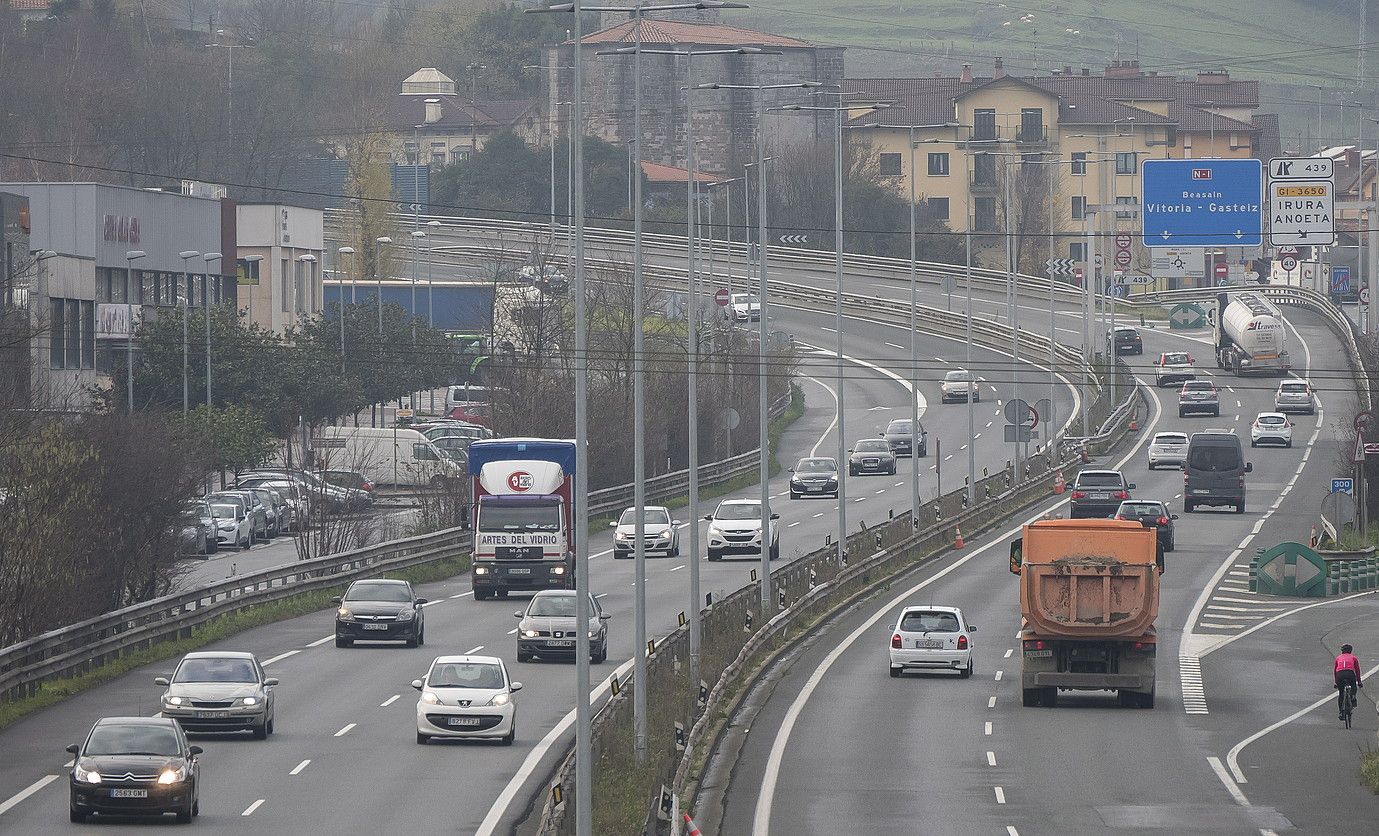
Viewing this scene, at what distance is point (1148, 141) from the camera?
163 meters

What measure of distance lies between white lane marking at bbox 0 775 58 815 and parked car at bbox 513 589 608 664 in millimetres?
12911

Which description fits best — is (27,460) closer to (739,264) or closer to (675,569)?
(675,569)

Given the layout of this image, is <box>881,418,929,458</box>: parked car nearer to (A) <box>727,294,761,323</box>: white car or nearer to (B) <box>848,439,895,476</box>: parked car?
(B) <box>848,439,895,476</box>: parked car

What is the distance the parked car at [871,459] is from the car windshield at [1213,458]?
15.5m

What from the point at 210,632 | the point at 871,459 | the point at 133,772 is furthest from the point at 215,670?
the point at 871,459

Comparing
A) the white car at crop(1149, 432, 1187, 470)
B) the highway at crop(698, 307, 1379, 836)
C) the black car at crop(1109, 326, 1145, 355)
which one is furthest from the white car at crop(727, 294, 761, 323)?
the highway at crop(698, 307, 1379, 836)

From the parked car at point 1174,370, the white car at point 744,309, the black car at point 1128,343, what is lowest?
the parked car at point 1174,370

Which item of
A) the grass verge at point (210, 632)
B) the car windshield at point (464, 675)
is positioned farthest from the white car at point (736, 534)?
the car windshield at point (464, 675)

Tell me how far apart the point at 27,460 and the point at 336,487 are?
30.2 metres

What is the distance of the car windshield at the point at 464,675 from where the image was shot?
1213 inches

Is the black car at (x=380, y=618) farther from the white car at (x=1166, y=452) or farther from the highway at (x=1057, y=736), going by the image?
the white car at (x=1166, y=452)

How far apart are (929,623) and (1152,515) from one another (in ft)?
67.5

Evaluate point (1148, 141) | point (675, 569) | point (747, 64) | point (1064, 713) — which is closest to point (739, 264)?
point (747, 64)

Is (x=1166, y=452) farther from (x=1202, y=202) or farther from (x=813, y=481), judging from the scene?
(x=1202, y=202)
